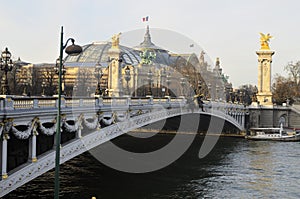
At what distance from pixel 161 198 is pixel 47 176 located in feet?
21.2

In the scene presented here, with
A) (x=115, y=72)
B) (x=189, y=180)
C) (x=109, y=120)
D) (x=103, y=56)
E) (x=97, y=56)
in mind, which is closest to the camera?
(x=109, y=120)

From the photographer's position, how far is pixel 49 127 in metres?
17.8

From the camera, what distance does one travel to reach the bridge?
1408 cm

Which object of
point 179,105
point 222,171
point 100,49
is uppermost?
point 100,49

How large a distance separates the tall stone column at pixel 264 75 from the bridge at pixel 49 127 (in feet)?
148

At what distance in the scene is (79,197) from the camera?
20719mm

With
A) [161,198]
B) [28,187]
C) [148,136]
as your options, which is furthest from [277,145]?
[28,187]

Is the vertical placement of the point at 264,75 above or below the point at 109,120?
above

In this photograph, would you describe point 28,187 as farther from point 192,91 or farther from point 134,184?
point 192,91

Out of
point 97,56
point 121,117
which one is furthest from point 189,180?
point 97,56

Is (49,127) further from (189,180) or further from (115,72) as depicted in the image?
(115,72)

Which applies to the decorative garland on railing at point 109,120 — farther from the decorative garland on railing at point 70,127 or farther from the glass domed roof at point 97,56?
the glass domed roof at point 97,56

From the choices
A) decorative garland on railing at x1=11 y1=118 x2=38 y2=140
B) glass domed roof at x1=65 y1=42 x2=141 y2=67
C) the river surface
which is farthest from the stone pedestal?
glass domed roof at x1=65 y1=42 x2=141 y2=67

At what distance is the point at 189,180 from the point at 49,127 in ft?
36.9
